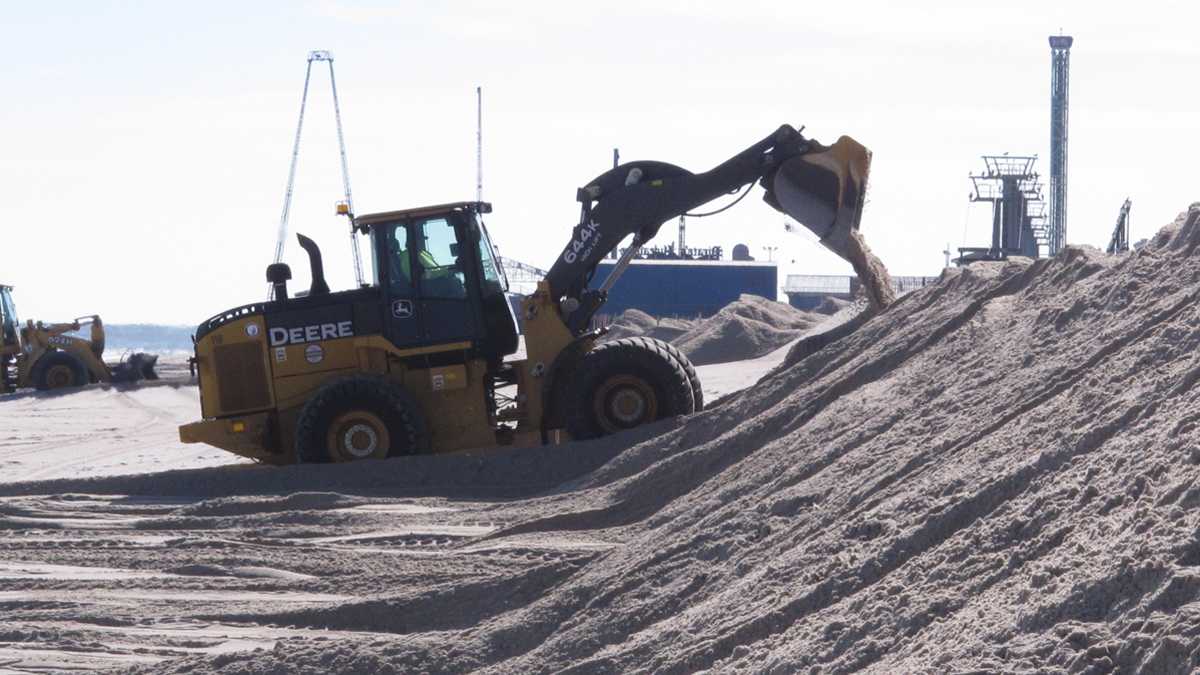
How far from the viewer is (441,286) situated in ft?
46.0

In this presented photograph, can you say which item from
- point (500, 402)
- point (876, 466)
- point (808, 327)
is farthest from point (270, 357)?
point (808, 327)

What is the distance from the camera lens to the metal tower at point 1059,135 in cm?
4241

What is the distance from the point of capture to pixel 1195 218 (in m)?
9.20

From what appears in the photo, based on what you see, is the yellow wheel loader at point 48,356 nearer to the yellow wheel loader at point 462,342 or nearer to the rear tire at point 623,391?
the yellow wheel loader at point 462,342

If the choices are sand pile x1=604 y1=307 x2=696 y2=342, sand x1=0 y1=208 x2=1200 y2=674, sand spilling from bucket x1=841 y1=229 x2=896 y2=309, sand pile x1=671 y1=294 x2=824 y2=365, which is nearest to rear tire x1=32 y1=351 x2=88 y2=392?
sand pile x1=671 y1=294 x2=824 y2=365

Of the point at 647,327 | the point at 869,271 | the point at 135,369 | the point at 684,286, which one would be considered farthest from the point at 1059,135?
the point at 869,271

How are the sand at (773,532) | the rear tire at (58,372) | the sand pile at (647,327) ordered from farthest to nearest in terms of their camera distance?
the sand pile at (647,327) < the rear tire at (58,372) < the sand at (773,532)

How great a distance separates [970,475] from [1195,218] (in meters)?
3.52

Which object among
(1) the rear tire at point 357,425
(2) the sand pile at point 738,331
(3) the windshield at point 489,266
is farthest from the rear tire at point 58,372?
(3) the windshield at point 489,266

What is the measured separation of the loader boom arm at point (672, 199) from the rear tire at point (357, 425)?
1.82m

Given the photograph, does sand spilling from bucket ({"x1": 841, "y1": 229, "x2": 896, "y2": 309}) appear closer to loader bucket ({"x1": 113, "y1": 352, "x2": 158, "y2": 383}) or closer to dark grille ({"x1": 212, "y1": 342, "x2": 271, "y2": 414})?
dark grille ({"x1": 212, "y1": 342, "x2": 271, "y2": 414})

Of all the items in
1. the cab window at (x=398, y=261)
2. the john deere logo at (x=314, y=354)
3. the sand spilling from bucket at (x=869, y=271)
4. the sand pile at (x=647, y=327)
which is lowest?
the sand pile at (x=647, y=327)

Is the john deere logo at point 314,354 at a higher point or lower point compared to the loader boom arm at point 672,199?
lower

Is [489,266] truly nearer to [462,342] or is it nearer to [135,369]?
[462,342]
